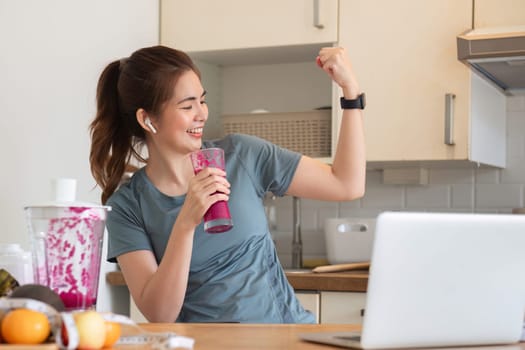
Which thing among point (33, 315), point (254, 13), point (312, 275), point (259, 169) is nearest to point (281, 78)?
point (254, 13)

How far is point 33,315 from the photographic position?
47.5 inches

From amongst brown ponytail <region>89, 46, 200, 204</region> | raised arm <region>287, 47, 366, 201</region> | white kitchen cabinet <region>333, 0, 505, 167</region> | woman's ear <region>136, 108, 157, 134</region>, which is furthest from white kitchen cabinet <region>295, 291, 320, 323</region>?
woman's ear <region>136, 108, 157, 134</region>

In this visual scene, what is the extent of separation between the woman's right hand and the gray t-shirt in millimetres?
349

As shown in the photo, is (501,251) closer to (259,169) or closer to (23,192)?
(259,169)

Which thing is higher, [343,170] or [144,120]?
[144,120]

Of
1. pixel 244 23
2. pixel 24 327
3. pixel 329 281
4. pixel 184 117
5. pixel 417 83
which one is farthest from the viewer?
pixel 244 23

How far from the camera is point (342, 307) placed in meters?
3.03

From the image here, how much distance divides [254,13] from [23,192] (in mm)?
1273

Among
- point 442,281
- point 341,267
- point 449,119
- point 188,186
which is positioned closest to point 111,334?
point 442,281

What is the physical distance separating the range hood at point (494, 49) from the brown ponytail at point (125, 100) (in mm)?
1149

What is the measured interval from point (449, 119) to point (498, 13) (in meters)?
0.41

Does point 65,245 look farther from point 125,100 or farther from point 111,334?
point 125,100

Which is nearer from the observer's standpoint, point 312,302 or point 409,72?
point 312,302

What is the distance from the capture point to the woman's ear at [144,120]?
228cm
